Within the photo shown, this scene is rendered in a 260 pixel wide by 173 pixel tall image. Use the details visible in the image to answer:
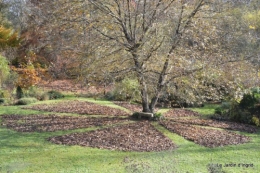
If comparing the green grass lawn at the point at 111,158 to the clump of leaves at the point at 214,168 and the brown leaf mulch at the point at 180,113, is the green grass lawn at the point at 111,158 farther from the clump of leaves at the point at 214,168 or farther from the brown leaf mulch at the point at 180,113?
the brown leaf mulch at the point at 180,113

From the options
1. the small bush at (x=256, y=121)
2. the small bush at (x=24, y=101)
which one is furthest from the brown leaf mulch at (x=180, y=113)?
the small bush at (x=24, y=101)

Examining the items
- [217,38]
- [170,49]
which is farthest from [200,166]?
[217,38]

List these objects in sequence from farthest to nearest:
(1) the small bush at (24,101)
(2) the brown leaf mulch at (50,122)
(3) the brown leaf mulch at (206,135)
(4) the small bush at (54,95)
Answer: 1. (4) the small bush at (54,95)
2. (1) the small bush at (24,101)
3. (2) the brown leaf mulch at (50,122)
4. (3) the brown leaf mulch at (206,135)

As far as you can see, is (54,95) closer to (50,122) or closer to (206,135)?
(50,122)

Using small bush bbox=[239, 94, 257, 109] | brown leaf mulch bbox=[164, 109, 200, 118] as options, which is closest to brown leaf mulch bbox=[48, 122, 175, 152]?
brown leaf mulch bbox=[164, 109, 200, 118]

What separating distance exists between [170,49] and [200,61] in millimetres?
758

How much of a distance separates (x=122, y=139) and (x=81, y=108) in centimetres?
377

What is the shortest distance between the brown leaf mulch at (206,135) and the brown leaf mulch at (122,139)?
56 cm

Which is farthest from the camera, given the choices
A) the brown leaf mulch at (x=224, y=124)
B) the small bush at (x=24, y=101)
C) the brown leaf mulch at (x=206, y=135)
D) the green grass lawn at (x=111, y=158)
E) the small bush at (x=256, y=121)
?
the small bush at (x=24, y=101)

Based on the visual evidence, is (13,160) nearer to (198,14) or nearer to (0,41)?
(198,14)

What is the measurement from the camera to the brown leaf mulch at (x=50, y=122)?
6.45 meters

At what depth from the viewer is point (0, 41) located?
15602mm

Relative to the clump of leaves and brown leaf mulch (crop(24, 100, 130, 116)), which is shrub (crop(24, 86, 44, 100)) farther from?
the clump of leaves

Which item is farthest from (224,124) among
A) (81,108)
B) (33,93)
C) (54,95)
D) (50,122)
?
(33,93)
